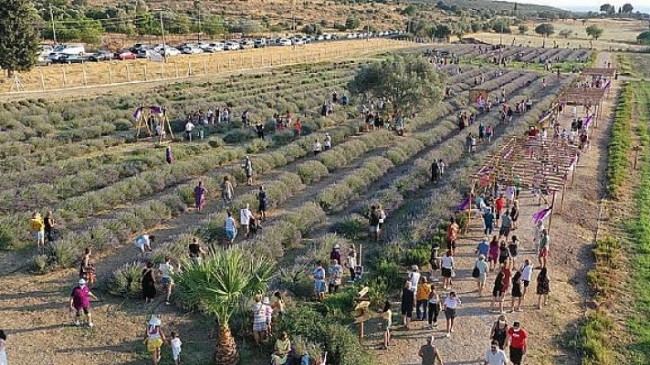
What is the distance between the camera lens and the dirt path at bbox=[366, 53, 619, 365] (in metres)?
12.1

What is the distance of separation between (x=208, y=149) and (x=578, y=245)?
55.7ft

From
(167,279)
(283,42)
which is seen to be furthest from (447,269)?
(283,42)

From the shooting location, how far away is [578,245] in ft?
59.4

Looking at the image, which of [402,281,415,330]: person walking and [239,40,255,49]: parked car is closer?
[402,281,415,330]: person walking

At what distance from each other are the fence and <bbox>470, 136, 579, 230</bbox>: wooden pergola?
3490cm

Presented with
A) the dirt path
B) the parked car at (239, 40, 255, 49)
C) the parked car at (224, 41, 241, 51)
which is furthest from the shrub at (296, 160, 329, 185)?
the parked car at (239, 40, 255, 49)

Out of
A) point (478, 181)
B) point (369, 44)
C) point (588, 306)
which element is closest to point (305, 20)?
point (369, 44)

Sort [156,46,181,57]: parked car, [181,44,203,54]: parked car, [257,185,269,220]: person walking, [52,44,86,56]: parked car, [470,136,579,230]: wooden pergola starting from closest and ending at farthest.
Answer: [257,185,269,220]: person walking, [470,136,579,230]: wooden pergola, [52,44,86,56]: parked car, [156,46,181,57]: parked car, [181,44,203,54]: parked car

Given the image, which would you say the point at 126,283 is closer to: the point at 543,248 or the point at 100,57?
the point at 543,248

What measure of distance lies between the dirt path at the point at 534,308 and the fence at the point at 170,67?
3732 cm

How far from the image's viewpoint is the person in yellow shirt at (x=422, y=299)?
12.9 meters

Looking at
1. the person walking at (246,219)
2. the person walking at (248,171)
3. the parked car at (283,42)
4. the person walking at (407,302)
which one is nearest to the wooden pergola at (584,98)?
the person walking at (248,171)

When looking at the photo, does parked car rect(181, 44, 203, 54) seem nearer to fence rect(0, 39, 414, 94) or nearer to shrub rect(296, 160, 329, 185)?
fence rect(0, 39, 414, 94)

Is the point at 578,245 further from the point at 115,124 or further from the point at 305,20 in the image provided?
the point at 305,20
